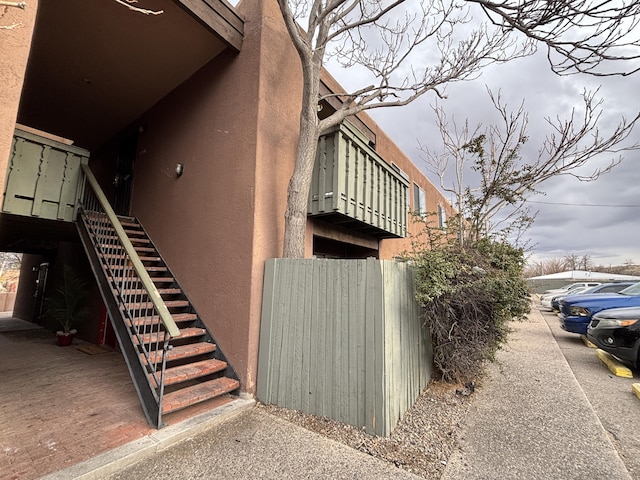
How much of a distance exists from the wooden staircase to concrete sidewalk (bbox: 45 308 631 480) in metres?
0.35

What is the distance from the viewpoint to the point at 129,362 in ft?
10.9

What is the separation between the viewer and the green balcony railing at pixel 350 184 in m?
4.48

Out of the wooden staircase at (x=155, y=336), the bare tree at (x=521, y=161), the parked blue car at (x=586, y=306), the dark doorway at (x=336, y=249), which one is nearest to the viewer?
the wooden staircase at (x=155, y=336)

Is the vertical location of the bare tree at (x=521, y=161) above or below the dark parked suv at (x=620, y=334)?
above

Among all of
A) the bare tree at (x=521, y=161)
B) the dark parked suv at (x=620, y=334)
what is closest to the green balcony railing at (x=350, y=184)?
the bare tree at (x=521, y=161)

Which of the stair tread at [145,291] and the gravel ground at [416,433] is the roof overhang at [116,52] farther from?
the gravel ground at [416,433]

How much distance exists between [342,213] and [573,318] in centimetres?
664

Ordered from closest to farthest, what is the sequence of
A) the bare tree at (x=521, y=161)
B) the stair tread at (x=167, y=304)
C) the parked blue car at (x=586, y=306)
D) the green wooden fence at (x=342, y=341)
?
the green wooden fence at (x=342, y=341) → the stair tread at (x=167, y=304) → the bare tree at (x=521, y=161) → the parked blue car at (x=586, y=306)

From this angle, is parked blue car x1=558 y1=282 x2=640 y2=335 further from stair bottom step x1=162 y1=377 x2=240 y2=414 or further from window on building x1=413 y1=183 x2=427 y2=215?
stair bottom step x1=162 y1=377 x2=240 y2=414

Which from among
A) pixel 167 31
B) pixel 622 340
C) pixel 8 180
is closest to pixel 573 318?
pixel 622 340

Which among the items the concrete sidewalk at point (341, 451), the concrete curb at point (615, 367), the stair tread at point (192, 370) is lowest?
the concrete sidewalk at point (341, 451)

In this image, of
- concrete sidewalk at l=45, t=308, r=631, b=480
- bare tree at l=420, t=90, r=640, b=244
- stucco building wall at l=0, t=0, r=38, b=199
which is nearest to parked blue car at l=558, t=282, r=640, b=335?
bare tree at l=420, t=90, r=640, b=244

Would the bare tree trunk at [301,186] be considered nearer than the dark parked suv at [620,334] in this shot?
Yes

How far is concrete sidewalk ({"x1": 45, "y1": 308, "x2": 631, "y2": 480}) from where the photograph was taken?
232 cm
